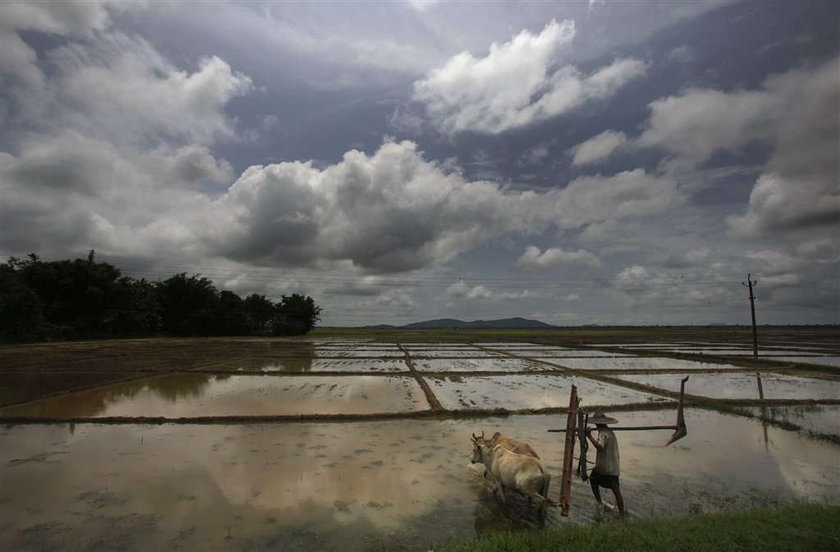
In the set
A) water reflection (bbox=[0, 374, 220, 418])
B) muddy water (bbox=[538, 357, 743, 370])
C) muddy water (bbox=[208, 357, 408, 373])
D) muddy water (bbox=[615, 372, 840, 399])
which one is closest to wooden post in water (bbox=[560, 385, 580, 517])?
water reflection (bbox=[0, 374, 220, 418])

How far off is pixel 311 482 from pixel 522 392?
12.8 meters

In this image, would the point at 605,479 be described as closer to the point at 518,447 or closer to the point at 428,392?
the point at 518,447

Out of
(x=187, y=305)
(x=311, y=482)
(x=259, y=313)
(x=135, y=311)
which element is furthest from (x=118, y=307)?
(x=311, y=482)

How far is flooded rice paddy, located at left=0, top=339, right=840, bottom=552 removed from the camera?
262 inches

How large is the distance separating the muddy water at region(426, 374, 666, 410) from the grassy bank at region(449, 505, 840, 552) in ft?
31.2

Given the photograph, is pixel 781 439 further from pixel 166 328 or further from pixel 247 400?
pixel 166 328

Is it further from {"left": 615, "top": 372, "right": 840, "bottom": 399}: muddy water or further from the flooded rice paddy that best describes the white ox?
{"left": 615, "top": 372, "right": 840, "bottom": 399}: muddy water

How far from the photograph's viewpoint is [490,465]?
7.96 metres

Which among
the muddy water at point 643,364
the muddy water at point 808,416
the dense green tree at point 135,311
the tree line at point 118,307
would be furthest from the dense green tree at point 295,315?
the muddy water at point 808,416

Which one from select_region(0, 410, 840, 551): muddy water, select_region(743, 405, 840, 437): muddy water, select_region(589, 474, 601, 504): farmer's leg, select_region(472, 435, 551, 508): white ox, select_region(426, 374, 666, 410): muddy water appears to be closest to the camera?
select_region(0, 410, 840, 551): muddy water

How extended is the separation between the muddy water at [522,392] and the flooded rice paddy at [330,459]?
0.60 ft

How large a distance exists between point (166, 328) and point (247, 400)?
56.9m

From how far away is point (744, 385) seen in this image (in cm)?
2144

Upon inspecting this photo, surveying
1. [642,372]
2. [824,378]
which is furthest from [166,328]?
[824,378]
